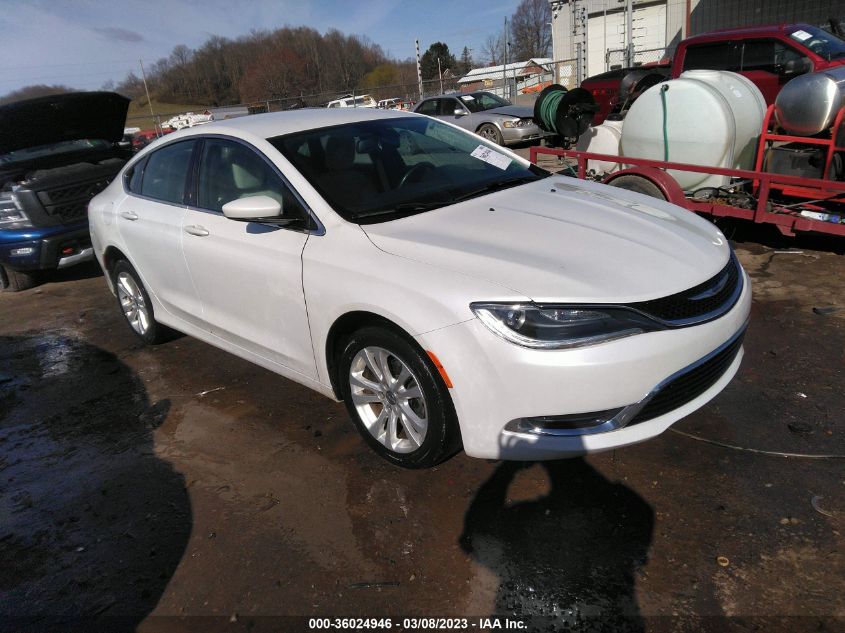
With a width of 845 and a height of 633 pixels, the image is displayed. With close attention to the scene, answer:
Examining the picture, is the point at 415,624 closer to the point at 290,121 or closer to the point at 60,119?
the point at 290,121

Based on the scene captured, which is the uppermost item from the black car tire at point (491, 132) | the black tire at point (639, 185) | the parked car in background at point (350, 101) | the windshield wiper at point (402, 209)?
the windshield wiper at point (402, 209)

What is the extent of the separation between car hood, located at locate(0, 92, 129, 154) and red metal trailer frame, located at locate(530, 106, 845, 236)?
19.7 ft

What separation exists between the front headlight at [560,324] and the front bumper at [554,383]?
3 cm

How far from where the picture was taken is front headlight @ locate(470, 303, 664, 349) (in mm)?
2332

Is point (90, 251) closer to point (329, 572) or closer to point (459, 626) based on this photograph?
point (329, 572)

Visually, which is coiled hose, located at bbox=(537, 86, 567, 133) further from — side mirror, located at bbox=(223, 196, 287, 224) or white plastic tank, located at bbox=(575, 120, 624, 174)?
side mirror, located at bbox=(223, 196, 287, 224)

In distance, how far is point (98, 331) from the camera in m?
5.69

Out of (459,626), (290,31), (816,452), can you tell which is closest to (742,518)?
(816,452)

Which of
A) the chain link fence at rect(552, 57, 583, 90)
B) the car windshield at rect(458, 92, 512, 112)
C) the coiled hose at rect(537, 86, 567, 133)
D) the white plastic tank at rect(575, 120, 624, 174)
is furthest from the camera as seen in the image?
the chain link fence at rect(552, 57, 583, 90)

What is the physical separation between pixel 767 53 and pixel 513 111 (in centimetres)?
676

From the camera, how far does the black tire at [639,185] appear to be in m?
5.49

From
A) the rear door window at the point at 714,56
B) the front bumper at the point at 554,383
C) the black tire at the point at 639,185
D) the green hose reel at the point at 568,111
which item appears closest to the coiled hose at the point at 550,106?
the green hose reel at the point at 568,111

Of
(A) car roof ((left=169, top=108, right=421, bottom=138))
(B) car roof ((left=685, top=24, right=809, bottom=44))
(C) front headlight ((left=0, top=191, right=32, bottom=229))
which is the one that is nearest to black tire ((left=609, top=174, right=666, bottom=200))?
(A) car roof ((left=169, top=108, right=421, bottom=138))

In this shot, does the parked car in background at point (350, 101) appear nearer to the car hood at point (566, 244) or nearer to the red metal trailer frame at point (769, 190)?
the red metal trailer frame at point (769, 190)
